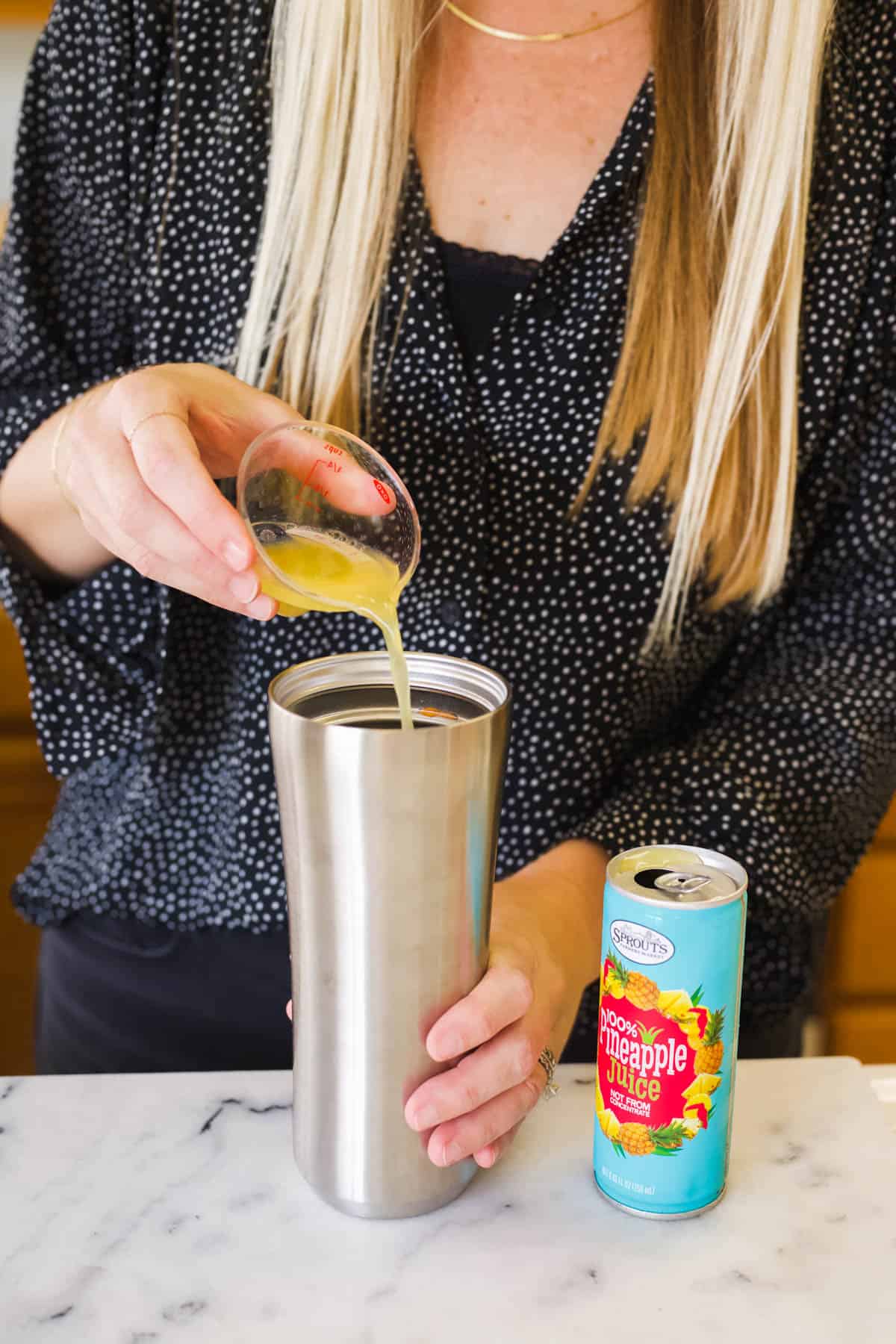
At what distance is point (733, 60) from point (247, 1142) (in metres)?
0.84

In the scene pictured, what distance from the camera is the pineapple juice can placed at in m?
0.60

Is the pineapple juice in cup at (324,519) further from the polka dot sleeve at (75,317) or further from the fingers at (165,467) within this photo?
the polka dot sleeve at (75,317)

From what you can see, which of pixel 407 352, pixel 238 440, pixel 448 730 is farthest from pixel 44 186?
pixel 448 730

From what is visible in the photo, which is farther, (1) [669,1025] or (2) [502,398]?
(2) [502,398]

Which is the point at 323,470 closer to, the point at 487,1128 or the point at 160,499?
the point at 160,499

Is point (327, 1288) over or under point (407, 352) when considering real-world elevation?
under

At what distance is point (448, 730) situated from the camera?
1.85 ft

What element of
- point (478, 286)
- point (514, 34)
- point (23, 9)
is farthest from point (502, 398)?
point (23, 9)

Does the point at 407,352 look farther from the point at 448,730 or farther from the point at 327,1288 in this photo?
the point at 327,1288

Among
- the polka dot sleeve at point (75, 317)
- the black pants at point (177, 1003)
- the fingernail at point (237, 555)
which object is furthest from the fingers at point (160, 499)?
the black pants at point (177, 1003)

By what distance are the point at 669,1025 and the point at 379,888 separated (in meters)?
0.15

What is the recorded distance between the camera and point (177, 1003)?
3.55 ft

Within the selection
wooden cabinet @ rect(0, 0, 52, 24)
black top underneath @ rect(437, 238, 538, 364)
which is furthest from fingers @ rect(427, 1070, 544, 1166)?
wooden cabinet @ rect(0, 0, 52, 24)

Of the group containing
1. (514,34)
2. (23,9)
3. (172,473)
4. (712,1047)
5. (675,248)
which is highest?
(23,9)
